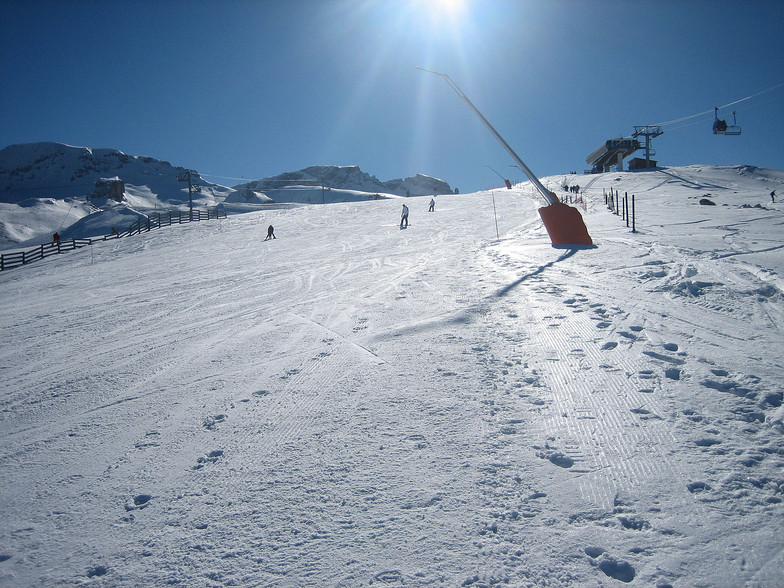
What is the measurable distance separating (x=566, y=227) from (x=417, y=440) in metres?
12.2

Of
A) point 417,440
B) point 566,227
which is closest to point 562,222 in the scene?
point 566,227

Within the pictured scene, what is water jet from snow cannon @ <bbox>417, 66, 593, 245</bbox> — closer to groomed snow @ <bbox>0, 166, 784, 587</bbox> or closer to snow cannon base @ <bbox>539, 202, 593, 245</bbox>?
snow cannon base @ <bbox>539, 202, 593, 245</bbox>

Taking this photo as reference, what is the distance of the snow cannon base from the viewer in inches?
545

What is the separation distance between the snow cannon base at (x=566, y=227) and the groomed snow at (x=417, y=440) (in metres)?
4.78

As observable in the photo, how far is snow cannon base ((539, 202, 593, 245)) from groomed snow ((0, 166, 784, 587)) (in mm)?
4783

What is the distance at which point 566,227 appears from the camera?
14.0 m

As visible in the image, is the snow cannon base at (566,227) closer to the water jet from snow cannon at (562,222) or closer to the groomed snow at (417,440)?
the water jet from snow cannon at (562,222)

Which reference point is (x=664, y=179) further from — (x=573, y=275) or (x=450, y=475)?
(x=450, y=475)

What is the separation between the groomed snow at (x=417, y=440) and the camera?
262 cm

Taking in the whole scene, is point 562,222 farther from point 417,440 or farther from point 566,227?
point 417,440

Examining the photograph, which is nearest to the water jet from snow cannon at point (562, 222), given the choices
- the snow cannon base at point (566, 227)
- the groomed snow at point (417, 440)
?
the snow cannon base at point (566, 227)

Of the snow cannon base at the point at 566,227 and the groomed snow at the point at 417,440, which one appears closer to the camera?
the groomed snow at the point at 417,440

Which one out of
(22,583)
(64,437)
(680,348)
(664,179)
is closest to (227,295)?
(64,437)

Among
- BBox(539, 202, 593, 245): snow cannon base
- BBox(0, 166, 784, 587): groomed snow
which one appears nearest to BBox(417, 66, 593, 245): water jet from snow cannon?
BBox(539, 202, 593, 245): snow cannon base
